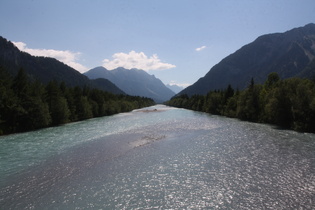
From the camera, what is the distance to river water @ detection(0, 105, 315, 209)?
14914mm

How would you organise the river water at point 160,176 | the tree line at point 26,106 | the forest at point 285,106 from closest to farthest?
the river water at point 160,176, the forest at point 285,106, the tree line at point 26,106

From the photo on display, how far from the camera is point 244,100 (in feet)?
238

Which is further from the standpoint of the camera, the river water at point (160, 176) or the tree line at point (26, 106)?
the tree line at point (26, 106)

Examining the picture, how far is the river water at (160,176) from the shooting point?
587 inches

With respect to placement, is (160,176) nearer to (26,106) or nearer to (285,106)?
(285,106)

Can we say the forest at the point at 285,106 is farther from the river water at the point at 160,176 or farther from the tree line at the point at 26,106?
the tree line at the point at 26,106

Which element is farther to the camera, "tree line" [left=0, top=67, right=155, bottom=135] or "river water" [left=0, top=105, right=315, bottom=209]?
"tree line" [left=0, top=67, right=155, bottom=135]

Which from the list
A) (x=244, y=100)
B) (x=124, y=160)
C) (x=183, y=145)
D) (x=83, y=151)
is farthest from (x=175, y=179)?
(x=244, y=100)

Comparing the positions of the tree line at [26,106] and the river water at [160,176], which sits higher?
the tree line at [26,106]

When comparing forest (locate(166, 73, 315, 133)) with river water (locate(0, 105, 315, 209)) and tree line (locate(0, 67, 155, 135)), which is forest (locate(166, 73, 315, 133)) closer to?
river water (locate(0, 105, 315, 209))

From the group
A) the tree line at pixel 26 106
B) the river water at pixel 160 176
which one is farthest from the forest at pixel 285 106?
the tree line at pixel 26 106

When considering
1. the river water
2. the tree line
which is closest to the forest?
the river water

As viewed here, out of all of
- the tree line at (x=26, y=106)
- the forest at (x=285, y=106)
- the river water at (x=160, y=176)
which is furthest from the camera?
the tree line at (x=26, y=106)

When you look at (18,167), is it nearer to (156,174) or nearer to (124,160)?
(124,160)
